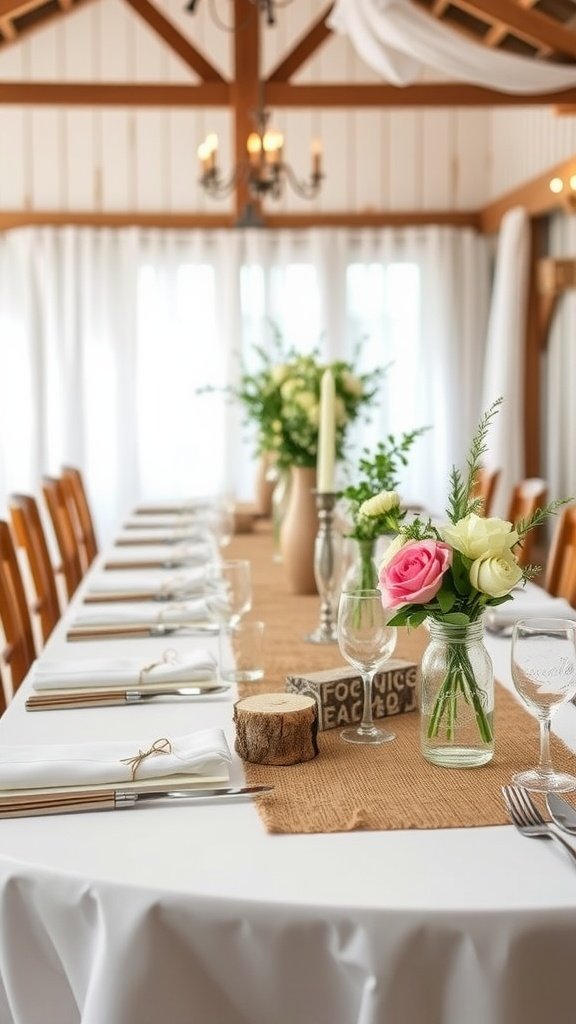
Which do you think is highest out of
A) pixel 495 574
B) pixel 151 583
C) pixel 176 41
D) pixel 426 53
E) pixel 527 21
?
pixel 176 41

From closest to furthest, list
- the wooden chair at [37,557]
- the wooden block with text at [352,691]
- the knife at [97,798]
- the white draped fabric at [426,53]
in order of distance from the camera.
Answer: the knife at [97,798] → the wooden block with text at [352,691] → the wooden chair at [37,557] → the white draped fabric at [426,53]

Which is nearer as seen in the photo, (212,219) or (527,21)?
(527,21)

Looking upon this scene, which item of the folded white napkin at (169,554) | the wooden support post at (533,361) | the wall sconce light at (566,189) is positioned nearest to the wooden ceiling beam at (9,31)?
the wall sconce light at (566,189)

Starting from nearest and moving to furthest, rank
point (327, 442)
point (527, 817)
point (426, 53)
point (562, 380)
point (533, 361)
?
1. point (527, 817)
2. point (327, 442)
3. point (426, 53)
4. point (562, 380)
5. point (533, 361)

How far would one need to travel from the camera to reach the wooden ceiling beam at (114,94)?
5.36 m

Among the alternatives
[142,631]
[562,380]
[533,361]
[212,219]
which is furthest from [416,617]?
[212,219]

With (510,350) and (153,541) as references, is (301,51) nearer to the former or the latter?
(510,350)

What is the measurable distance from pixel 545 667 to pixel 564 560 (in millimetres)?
1882

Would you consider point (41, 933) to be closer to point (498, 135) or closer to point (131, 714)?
point (131, 714)

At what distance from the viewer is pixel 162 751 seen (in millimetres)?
1642

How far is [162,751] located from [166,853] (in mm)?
271

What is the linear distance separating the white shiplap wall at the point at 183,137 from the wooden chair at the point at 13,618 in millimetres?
5084

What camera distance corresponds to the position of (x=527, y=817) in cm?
145

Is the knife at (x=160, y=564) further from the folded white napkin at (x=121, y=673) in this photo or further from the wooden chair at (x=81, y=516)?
the wooden chair at (x=81, y=516)
